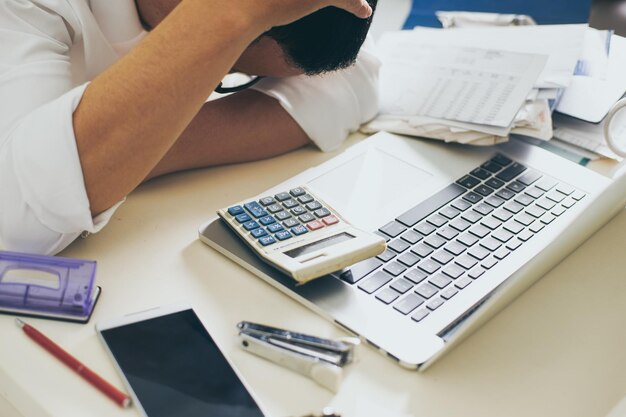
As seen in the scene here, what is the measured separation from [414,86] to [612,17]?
0.66 metres

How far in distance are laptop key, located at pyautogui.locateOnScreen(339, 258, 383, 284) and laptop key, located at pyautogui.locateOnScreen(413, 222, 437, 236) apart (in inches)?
3.0

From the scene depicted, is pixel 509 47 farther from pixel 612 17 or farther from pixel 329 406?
pixel 329 406

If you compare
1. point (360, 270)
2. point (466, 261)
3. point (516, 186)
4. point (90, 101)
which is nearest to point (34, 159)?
point (90, 101)

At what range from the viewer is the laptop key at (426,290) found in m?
0.62

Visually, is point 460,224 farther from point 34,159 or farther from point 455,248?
point 34,159

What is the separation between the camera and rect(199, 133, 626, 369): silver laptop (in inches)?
23.2

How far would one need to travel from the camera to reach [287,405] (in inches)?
20.4

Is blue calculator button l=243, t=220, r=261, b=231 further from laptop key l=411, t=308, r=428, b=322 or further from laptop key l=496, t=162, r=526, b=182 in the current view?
laptop key l=496, t=162, r=526, b=182

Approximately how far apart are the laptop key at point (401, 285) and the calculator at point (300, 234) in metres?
0.03

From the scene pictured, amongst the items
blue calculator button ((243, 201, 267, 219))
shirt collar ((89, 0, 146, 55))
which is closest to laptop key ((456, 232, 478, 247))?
blue calculator button ((243, 201, 267, 219))

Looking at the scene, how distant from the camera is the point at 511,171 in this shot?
836mm

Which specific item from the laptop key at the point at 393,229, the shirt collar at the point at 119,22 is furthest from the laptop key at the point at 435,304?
the shirt collar at the point at 119,22

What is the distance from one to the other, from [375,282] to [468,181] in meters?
0.24

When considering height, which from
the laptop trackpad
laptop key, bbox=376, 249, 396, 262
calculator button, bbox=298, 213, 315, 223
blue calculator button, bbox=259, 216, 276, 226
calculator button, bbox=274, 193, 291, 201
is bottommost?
the laptop trackpad
